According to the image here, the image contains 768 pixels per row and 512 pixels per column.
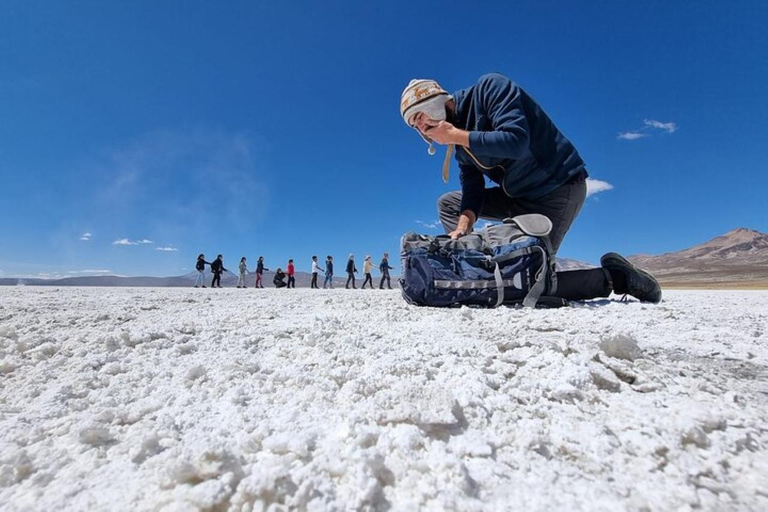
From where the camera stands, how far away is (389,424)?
57cm

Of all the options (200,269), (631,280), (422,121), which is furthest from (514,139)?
(200,269)

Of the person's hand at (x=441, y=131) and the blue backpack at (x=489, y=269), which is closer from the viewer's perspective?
the blue backpack at (x=489, y=269)

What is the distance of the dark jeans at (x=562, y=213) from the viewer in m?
2.10

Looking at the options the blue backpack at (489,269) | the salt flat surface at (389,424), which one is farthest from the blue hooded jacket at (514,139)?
the salt flat surface at (389,424)

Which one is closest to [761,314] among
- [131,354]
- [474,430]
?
[474,430]

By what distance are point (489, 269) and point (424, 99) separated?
1.14 metres

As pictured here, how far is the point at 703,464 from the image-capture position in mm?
449

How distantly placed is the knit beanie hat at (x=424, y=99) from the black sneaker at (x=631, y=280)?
4.51 ft

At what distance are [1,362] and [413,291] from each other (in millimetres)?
1565

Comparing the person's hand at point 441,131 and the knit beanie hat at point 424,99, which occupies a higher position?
the knit beanie hat at point 424,99

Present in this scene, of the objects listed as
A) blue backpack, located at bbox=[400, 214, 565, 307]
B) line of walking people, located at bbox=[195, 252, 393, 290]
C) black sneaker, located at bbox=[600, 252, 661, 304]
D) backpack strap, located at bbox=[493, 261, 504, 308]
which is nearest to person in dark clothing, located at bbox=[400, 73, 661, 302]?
black sneaker, located at bbox=[600, 252, 661, 304]

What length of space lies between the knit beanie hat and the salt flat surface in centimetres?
160

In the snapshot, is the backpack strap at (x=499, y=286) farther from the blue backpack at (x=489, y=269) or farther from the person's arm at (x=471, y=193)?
the person's arm at (x=471, y=193)

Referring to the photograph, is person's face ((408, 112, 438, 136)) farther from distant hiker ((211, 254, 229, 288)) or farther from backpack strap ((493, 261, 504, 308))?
distant hiker ((211, 254, 229, 288))
